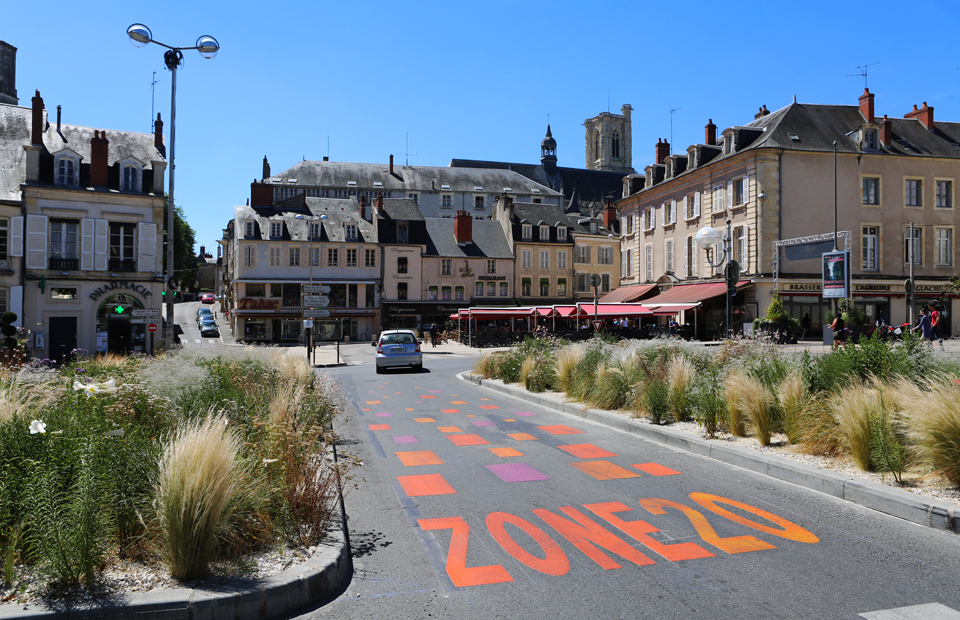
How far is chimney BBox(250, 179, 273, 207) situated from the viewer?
5153cm

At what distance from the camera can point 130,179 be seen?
32.1m

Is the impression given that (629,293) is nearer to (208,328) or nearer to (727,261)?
(727,261)

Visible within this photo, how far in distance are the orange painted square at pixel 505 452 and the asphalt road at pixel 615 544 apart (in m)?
0.06

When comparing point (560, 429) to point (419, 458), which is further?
point (560, 429)

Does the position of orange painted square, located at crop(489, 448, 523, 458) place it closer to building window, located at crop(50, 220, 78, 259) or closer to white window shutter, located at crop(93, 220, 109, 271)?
white window shutter, located at crop(93, 220, 109, 271)

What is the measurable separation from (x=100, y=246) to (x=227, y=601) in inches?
1276

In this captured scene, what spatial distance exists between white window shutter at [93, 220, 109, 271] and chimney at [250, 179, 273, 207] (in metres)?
21.1

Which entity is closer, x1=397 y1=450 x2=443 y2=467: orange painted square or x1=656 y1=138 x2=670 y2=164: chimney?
x1=397 y1=450 x2=443 y2=467: orange painted square

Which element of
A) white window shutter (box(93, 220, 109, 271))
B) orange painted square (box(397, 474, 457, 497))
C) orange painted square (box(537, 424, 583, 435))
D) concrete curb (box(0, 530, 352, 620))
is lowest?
orange painted square (box(397, 474, 457, 497))

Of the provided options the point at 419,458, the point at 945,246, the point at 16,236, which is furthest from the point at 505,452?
the point at 945,246

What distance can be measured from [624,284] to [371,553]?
42439 millimetres

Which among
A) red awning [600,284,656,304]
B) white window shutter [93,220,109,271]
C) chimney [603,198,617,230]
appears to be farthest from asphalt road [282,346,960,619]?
chimney [603,198,617,230]

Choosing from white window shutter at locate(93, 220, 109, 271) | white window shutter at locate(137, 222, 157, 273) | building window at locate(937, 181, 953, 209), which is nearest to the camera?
white window shutter at locate(93, 220, 109, 271)

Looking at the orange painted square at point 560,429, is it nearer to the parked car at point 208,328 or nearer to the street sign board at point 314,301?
the street sign board at point 314,301
